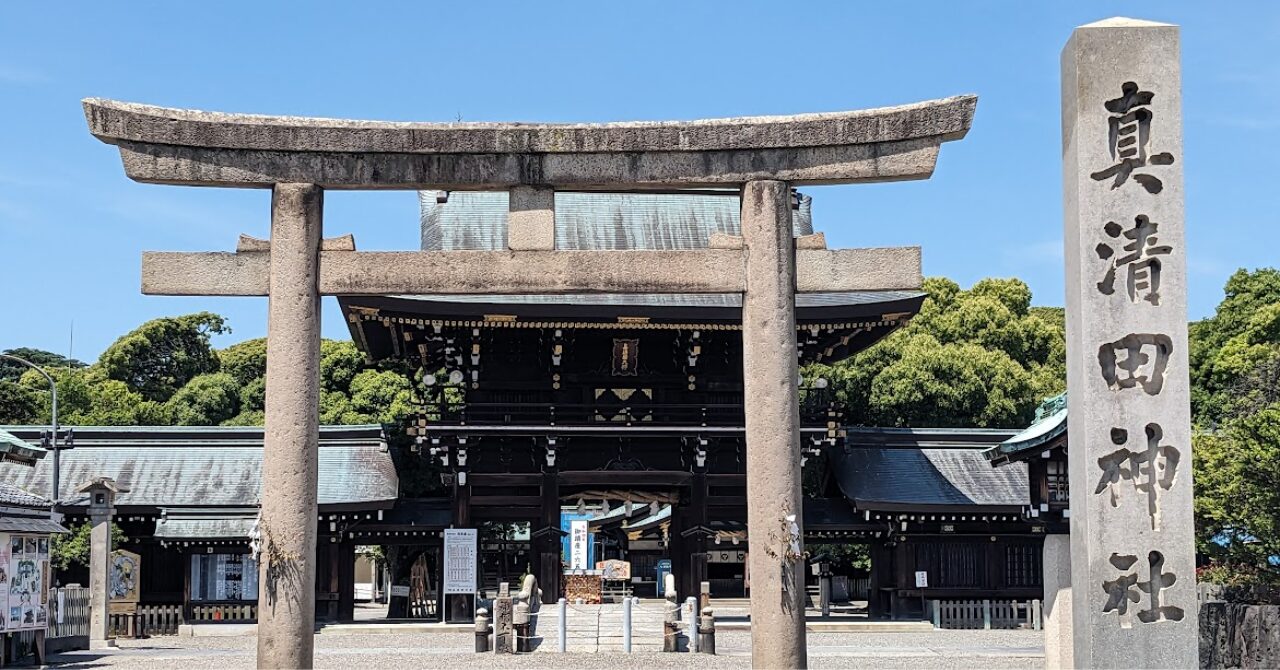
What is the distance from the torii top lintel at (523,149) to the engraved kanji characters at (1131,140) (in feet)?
8.65

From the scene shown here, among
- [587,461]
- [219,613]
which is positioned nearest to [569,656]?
[587,461]

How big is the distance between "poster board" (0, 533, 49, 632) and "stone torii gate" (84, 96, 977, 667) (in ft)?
26.7

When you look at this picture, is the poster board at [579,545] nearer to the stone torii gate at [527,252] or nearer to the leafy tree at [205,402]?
the stone torii gate at [527,252]

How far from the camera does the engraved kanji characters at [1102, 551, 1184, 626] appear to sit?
12.2 metres

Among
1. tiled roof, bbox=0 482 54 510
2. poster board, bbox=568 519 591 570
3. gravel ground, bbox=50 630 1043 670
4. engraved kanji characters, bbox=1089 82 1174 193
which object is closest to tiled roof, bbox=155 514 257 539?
gravel ground, bbox=50 630 1043 670

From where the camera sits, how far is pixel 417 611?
3394 centimetres

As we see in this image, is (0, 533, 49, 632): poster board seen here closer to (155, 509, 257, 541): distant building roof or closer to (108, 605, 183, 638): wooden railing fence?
(108, 605, 183, 638): wooden railing fence

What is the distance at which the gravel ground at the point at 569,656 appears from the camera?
22.0 metres

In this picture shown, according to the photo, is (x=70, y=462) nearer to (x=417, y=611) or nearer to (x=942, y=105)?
(x=417, y=611)

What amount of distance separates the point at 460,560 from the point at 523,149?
16.1m

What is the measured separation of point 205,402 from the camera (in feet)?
179

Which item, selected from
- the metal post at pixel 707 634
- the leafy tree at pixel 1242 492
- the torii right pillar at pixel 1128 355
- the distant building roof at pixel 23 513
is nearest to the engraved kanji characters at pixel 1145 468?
the torii right pillar at pixel 1128 355

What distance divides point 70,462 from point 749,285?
24.2 meters

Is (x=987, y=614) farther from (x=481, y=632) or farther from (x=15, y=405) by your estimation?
(x=15, y=405)
